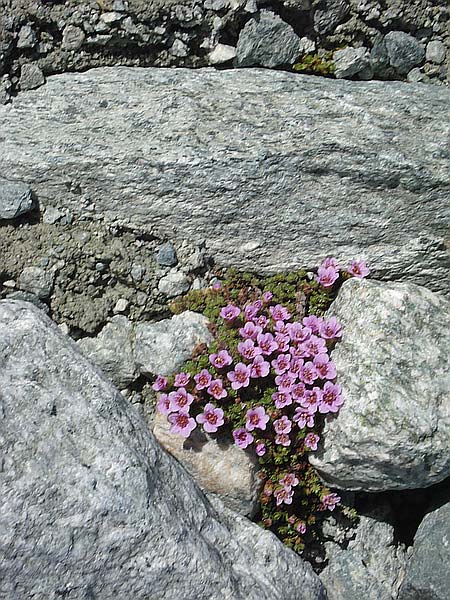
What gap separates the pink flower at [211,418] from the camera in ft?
16.2

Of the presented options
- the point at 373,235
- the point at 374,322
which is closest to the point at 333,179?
the point at 373,235

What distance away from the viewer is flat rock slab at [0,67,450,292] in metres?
5.23

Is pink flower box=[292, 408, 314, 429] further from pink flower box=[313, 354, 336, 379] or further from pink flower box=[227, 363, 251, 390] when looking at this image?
pink flower box=[227, 363, 251, 390]

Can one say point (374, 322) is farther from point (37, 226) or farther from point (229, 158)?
point (37, 226)

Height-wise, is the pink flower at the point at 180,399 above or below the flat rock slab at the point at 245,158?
below

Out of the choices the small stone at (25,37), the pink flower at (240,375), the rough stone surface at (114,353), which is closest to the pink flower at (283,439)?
the pink flower at (240,375)

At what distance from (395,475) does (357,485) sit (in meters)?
0.30

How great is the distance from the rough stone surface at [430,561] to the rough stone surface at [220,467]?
117 centimetres

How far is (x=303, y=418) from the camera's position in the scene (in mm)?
5047

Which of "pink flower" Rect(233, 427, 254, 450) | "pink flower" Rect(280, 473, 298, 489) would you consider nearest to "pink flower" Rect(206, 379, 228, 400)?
"pink flower" Rect(233, 427, 254, 450)

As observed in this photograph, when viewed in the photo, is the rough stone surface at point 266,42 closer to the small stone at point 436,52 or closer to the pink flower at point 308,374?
the small stone at point 436,52

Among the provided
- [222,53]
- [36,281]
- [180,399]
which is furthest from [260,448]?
[222,53]

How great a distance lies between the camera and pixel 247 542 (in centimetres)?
468

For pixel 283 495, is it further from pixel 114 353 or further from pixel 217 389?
pixel 114 353
